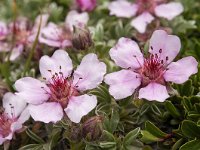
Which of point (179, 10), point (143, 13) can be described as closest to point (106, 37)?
point (143, 13)

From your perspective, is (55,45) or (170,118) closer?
(170,118)

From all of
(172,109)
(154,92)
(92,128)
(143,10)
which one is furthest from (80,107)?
(143,10)

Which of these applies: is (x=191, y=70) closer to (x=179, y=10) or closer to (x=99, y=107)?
(x=99, y=107)

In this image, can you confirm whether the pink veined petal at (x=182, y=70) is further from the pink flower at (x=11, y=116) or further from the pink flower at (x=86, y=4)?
the pink flower at (x=86, y=4)

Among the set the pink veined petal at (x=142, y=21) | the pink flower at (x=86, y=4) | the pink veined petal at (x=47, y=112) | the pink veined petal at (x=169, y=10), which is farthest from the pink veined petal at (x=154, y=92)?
the pink flower at (x=86, y=4)

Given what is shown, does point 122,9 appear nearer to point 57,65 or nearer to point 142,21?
point 142,21

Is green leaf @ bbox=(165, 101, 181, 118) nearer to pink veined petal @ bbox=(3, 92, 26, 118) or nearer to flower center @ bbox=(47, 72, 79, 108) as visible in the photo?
flower center @ bbox=(47, 72, 79, 108)
